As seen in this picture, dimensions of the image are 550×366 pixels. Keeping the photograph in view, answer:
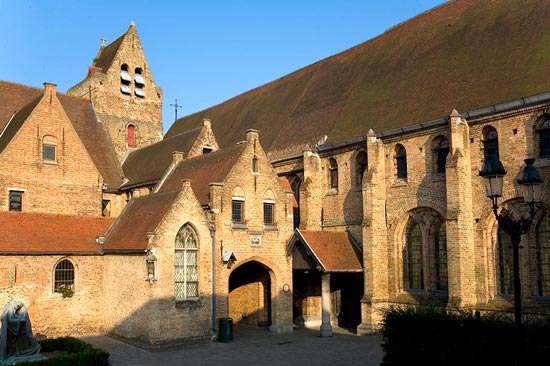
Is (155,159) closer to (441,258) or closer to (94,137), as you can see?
(94,137)

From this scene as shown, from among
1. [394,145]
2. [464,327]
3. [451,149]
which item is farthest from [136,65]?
[464,327]

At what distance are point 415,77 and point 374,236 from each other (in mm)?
8309

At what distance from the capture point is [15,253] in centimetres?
2309

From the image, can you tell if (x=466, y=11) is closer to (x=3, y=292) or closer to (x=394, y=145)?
(x=394, y=145)

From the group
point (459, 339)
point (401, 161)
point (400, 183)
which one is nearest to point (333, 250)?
point (400, 183)

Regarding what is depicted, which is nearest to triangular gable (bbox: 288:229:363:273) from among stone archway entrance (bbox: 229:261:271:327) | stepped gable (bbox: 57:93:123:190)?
stone archway entrance (bbox: 229:261:271:327)

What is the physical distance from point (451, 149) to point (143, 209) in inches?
540

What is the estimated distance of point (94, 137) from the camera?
3822 centimetres

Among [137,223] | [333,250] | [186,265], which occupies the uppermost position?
[137,223]

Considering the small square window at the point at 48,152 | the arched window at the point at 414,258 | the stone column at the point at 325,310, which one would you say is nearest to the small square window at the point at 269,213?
the stone column at the point at 325,310

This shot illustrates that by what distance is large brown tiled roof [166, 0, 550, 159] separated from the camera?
932 inches

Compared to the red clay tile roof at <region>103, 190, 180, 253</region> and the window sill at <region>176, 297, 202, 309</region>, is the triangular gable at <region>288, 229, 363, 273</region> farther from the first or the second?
the red clay tile roof at <region>103, 190, 180, 253</region>

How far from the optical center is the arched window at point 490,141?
910 inches

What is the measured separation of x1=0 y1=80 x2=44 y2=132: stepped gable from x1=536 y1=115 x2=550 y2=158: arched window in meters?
29.4
